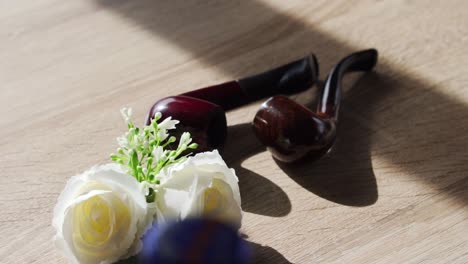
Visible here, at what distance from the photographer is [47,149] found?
0.78 metres

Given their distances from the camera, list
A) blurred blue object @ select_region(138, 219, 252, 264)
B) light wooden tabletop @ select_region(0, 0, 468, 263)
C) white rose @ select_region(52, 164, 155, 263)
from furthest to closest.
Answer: light wooden tabletop @ select_region(0, 0, 468, 263)
white rose @ select_region(52, 164, 155, 263)
blurred blue object @ select_region(138, 219, 252, 264)

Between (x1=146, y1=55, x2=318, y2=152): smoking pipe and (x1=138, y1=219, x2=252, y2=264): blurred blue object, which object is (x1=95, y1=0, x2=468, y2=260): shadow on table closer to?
(x1=146, y1=55, x2=318, y2=152): smoking pipe

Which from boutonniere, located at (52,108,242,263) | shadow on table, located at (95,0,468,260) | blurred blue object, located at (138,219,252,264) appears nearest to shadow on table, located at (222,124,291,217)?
shadow on table, located at (95,0,468,260)

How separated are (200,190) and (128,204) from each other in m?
0.05

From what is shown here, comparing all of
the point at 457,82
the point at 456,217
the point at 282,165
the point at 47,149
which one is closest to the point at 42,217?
the point at 47,149

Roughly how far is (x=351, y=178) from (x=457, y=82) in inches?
8.5

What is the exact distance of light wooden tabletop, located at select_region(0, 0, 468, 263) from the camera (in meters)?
0.65

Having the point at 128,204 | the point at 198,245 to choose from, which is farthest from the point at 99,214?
the point at 198,245

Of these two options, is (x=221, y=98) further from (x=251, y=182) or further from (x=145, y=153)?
(x=145, y=153)

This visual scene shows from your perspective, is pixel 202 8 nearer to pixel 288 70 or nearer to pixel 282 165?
pixel 288 70

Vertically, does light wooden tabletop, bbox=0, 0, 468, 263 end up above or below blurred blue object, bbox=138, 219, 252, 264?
below

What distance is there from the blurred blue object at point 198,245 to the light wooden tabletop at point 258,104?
34cm

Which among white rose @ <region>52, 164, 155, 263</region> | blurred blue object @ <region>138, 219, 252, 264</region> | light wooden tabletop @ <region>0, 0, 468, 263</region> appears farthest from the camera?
light wooden tabletop @ <region>0, 0, 468, 263</region>

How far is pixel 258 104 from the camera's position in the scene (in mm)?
826
